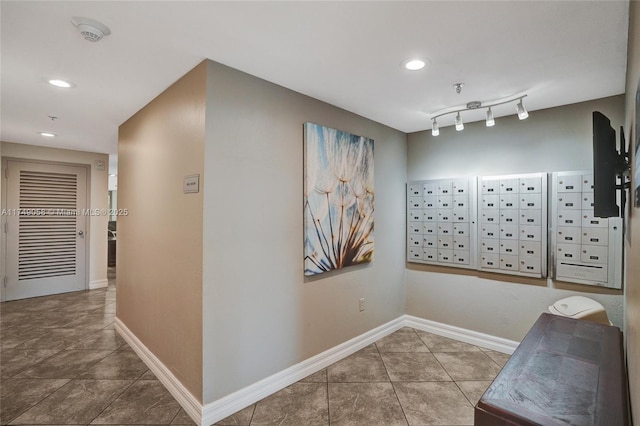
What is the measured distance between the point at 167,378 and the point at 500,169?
3.46 metres

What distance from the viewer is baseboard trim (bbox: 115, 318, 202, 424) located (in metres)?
2.00

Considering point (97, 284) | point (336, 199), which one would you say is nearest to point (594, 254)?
point (336, 199)

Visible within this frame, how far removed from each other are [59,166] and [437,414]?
597 cm

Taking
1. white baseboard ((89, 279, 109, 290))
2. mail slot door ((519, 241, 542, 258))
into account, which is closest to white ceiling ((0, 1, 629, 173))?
mail slot door ((519, 241, 542, 258))

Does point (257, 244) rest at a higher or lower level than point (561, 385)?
higher

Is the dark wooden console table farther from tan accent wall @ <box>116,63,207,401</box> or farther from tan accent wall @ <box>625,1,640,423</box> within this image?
tan accent wall @ <box>116,63,207,401</box>

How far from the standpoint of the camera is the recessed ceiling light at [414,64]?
1.97 m

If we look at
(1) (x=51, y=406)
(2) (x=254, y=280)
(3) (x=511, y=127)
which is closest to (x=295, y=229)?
(2) (x=254, y=280)

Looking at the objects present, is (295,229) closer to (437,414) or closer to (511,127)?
(437,414)

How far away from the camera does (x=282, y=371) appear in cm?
239

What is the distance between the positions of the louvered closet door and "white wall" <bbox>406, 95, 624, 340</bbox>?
5.20 metres

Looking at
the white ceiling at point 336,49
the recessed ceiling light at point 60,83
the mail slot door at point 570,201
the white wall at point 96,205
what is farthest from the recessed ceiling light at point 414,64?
the white wall at point 96,205

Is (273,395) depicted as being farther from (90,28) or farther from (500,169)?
(500,169)

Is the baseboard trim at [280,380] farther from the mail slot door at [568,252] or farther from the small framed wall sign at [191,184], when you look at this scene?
the mail slot door at [568,252]
